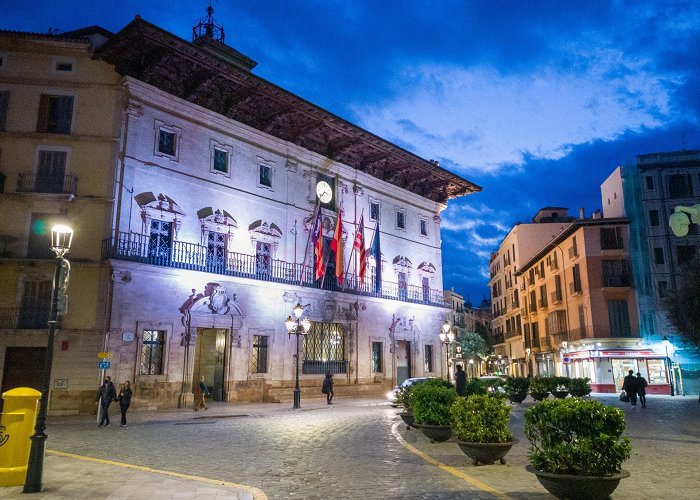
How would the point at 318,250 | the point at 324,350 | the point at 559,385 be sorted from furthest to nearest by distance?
the point at 324,350 < the point at 318,250 < the point at 559,385

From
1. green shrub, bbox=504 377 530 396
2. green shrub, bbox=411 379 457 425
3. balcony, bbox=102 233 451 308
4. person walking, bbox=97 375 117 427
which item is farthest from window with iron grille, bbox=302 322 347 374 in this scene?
green shrub, bbox=411 379 457 425

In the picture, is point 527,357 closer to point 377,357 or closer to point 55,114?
point 377,357

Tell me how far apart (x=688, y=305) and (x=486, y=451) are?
22583 millimetres

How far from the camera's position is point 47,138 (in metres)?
23.8

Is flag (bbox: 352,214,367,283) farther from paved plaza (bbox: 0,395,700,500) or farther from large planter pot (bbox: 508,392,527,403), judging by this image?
paved plaza (bbox: 0,395,700,500)

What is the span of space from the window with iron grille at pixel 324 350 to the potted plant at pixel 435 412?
1790cm

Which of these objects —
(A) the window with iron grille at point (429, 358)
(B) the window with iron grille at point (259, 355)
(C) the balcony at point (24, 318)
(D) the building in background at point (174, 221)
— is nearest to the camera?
(C) the balcony at point (24, 318)

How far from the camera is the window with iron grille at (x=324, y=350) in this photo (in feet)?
101

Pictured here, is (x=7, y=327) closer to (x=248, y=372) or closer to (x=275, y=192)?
(x=248, y=372)

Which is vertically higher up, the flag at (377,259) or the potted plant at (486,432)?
the flag at (377,259)

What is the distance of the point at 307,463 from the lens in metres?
10.4

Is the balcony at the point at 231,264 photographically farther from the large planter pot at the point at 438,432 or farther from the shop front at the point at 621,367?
the shop front at the point at 621,367

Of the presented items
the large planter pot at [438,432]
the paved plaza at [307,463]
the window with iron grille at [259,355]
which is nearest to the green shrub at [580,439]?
the paved plaza at [307,463]

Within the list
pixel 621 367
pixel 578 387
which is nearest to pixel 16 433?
pixel 578 387
